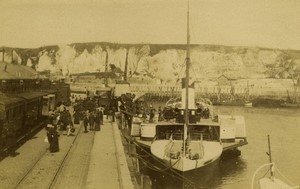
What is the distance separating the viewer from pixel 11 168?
32.4 feet

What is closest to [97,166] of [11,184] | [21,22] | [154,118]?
[11,184]

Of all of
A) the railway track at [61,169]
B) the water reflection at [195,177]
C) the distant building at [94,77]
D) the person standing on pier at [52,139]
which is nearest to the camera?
the railway track at [61,169]

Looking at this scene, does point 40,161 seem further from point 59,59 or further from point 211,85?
point 59,59

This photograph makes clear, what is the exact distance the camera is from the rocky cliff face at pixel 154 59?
54656mm

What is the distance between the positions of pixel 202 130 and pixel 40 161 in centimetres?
549

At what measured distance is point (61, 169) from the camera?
402 inches

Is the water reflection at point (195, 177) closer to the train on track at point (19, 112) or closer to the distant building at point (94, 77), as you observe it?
the train on track at point (19, 112)

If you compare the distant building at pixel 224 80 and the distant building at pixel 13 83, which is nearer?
the distant building at pixel 13 83

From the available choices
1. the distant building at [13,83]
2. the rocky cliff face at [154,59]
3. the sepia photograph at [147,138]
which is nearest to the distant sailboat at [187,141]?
the sepia photograph at [147,138]

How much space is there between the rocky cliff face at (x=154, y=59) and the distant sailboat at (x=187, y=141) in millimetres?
33194

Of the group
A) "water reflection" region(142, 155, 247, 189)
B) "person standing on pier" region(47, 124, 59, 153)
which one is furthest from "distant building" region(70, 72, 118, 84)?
"person standing on pier" region(47, 124, 59, 153)

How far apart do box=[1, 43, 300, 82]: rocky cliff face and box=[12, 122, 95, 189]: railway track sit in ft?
115

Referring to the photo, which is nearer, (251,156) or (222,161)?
(222,161)

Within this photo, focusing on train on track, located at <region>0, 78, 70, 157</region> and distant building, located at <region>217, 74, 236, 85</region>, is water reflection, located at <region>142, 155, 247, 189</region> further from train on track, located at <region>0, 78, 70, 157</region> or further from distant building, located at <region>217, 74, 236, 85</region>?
distant building, located at <region>217, 74, 236, 85</region>
